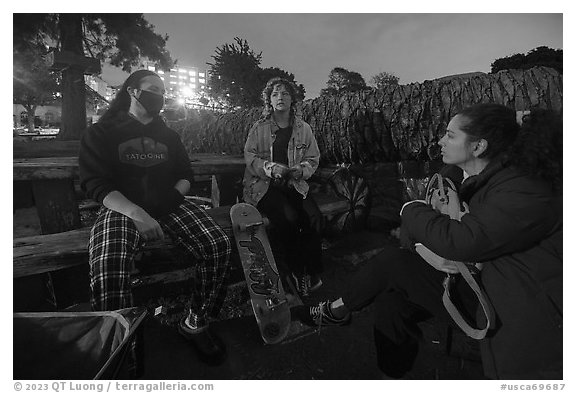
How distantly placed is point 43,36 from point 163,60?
70cm

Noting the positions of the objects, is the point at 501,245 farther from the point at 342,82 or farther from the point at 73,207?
the point at 73,207

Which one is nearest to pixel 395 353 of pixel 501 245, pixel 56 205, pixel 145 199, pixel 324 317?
pixel 324 317

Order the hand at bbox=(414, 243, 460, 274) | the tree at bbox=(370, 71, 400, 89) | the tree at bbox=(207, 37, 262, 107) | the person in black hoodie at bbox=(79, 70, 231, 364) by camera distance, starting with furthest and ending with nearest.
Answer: the tree at bbox=(370, 71, 400, 89), the tree at bbox=(207, 37, 262, 107), the person in black hoodie at bbox=(79, 70, 231, 364), the hand at bbox=(414, 243, 460, 274)

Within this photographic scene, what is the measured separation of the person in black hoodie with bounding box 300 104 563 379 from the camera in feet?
3.88

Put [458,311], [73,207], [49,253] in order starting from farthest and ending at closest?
[73,207] < [49,253] < [458,311]

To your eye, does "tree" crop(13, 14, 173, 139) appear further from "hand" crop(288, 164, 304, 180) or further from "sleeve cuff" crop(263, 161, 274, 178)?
"hand" crop(288, 164, 304, 180)

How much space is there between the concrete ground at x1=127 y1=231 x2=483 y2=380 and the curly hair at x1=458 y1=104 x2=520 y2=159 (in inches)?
42.4

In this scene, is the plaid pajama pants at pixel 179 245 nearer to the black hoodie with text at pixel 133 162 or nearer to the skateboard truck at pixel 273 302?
the black hoodie with text at pixel 133 162

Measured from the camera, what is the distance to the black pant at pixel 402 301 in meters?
1.45

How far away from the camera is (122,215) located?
182 cm

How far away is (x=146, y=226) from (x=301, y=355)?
1.21 metres

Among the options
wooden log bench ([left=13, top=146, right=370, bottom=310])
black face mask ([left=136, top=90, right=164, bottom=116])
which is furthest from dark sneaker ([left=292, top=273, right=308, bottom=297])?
black face mask ([left=136, top=90, right=164, bottom=116])

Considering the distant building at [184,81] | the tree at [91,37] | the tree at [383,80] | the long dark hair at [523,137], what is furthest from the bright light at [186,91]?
the long dark hair at [523,137]

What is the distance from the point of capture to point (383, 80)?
2906 millimetres
